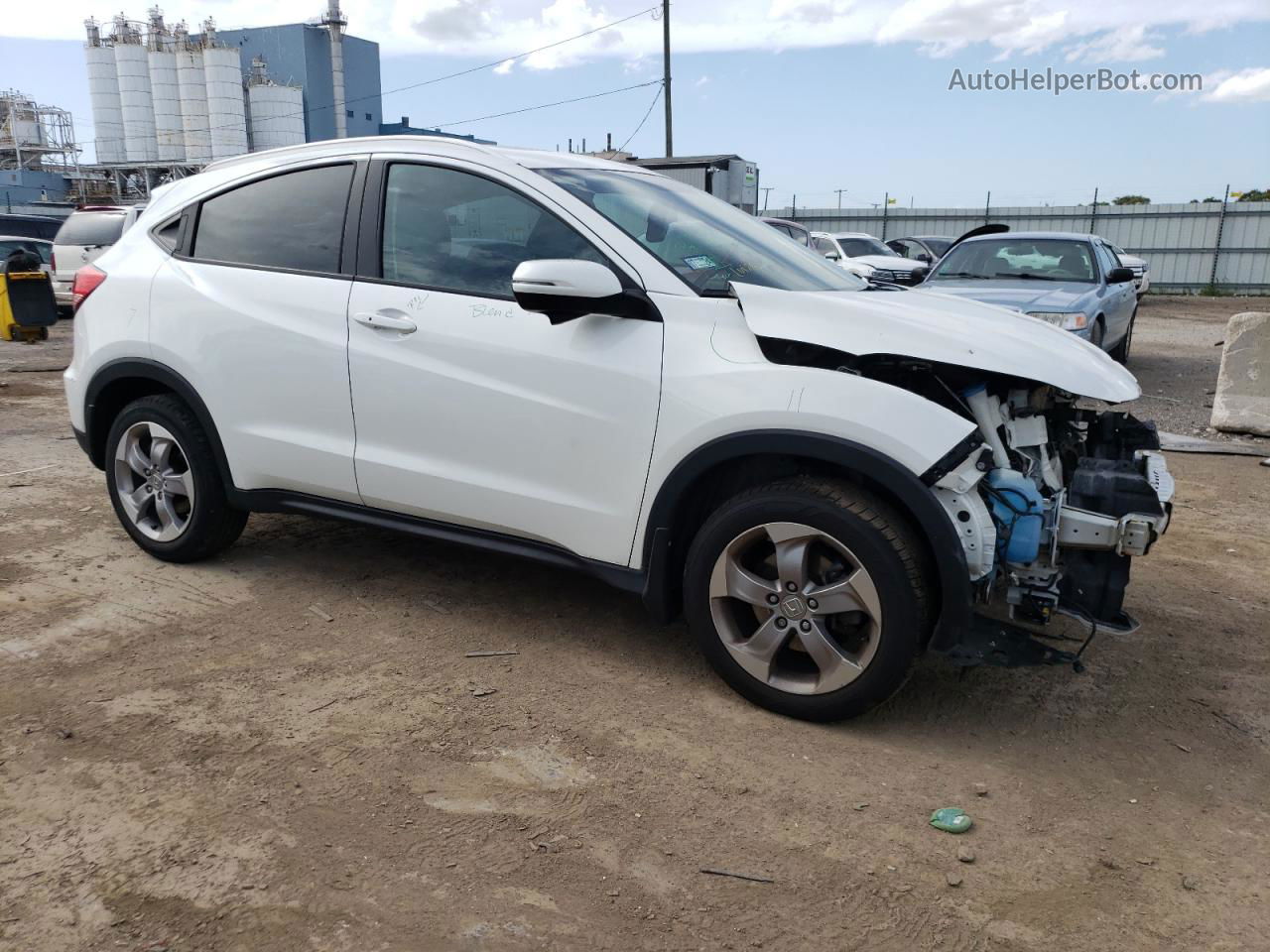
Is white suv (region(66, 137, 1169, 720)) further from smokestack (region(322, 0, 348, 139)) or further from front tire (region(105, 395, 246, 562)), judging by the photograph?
smokestack (region(322, 0, 348, 139))

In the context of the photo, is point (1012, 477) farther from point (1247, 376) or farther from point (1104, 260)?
point (1104, 260)

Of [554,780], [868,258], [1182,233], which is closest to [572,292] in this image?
[554,780]

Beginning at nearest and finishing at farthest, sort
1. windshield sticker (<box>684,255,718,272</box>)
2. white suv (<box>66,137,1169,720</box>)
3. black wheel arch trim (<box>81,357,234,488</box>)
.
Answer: white suv (<box>66,137,1169,720</box>) → windshield sticker (<box>684,255,718,272</box>) → black wheel arch trim (<box>81,357,234,488</box>)

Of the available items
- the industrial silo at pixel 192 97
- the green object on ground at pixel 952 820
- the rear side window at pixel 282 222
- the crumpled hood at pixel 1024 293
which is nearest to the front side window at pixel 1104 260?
the crumpled hood at pixel 1024 293

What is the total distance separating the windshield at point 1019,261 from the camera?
9828mm

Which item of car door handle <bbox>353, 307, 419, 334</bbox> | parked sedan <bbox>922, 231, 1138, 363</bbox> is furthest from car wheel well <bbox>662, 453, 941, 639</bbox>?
parked sedan <bbox>922, 231, 1138, 363</bbox>

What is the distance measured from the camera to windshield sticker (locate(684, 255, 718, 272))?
3.51 meters

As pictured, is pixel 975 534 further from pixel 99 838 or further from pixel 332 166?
pixel 332 166

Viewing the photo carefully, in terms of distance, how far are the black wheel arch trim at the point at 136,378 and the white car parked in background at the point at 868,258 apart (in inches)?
523

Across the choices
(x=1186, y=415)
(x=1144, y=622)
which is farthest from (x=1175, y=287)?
(x=1144, y=622)

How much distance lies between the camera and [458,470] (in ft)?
12.1

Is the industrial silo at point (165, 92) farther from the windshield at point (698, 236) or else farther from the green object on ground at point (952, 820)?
the green object on ground at point (952, 820)

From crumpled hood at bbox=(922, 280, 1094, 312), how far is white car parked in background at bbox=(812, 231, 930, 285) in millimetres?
6384

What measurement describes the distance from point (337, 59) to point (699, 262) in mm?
62858
